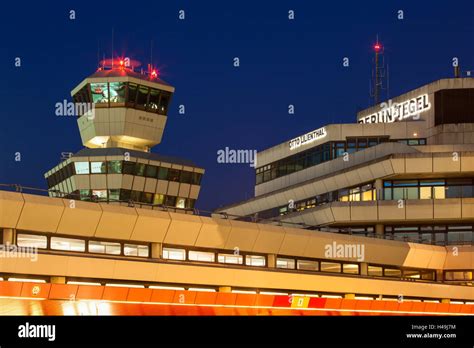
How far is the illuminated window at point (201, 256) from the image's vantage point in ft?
168

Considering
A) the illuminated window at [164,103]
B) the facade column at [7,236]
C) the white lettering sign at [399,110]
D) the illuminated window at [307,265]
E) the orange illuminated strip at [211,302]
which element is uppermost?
the illuminated window at [164,103]

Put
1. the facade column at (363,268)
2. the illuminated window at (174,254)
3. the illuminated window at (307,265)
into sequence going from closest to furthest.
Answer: the illuminated window at (174,254)
the illuminated window at (307,265)
the facade column at (363,268)

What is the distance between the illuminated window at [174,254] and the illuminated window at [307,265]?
10.9 metres

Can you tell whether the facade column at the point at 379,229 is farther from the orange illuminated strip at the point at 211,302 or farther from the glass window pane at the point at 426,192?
the orange illuminated strip at the point at 211,302

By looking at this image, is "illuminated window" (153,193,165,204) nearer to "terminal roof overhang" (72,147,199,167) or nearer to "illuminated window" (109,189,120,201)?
"terminal roof overhang" (72,147,199,167)

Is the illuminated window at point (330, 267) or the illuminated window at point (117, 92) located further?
the illuminated window at point (117, 92)

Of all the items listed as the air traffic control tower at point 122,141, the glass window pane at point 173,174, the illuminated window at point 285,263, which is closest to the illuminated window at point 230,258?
the illuminated window at point 285,263

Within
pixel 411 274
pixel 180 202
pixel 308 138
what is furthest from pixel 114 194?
pixel 411 274

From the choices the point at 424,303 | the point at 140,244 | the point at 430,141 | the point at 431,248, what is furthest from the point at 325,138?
the point at 140,244

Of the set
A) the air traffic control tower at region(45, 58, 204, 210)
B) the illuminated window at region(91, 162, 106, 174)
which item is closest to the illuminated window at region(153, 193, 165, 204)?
the air traffic control tower at region(45, 58, 204, 210)

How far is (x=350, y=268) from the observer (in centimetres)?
6175

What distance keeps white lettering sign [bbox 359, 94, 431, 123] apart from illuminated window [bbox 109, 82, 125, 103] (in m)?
31.3

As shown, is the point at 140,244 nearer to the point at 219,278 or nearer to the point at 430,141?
the point at 219,278

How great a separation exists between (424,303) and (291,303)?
14.5 meters
